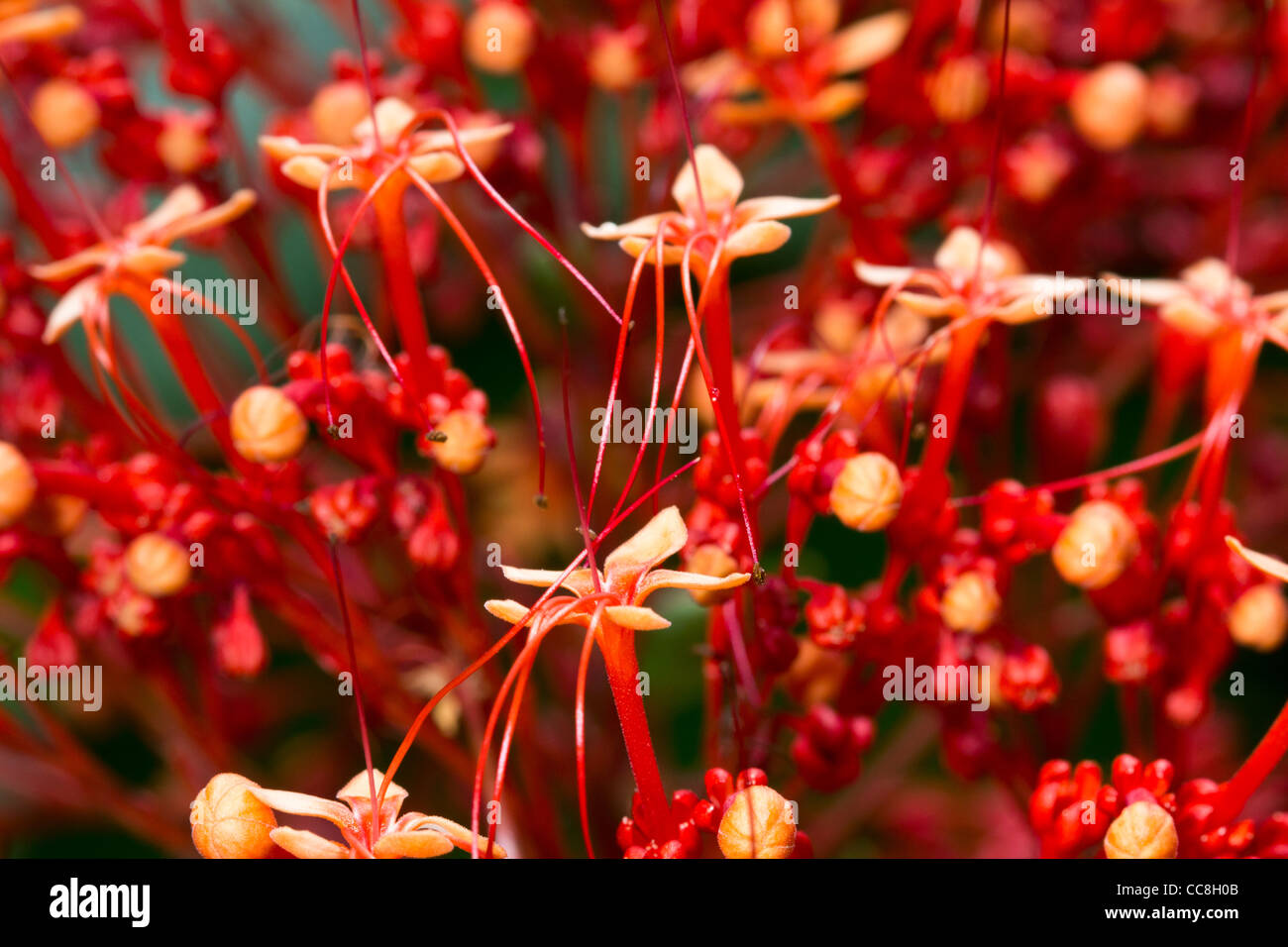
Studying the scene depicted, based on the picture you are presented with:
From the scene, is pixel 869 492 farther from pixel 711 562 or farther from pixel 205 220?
pixel 205 220

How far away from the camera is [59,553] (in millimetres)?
979

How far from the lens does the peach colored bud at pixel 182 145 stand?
1.05 metres

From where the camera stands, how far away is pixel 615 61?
42.3 inches

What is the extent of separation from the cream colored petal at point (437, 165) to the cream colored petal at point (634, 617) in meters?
0.35

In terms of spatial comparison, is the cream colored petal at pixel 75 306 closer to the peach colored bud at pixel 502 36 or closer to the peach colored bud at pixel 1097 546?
the peach colored bud at pixel 502 36

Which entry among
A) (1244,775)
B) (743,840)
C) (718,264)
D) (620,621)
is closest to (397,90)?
(718,264)

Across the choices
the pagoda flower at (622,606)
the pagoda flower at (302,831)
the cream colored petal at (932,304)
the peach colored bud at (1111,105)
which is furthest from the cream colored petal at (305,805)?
the peach colored bud at (1111,105)

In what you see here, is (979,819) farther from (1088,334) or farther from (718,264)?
(718,264)

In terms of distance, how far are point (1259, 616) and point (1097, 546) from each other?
143 millimetres

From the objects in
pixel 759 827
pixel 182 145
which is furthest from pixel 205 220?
pixel 759 827

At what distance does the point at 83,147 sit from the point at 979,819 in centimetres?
117

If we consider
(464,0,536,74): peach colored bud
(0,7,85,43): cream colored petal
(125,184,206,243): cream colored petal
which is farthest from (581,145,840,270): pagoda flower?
(0,7,85,43): cream colored petal

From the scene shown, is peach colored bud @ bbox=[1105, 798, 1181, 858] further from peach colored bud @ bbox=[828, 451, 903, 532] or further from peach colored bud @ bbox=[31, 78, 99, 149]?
peach colored bud @ bbox=[31, 78, 99, 149]

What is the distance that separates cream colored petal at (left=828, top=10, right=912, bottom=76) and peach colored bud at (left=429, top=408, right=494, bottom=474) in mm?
442
